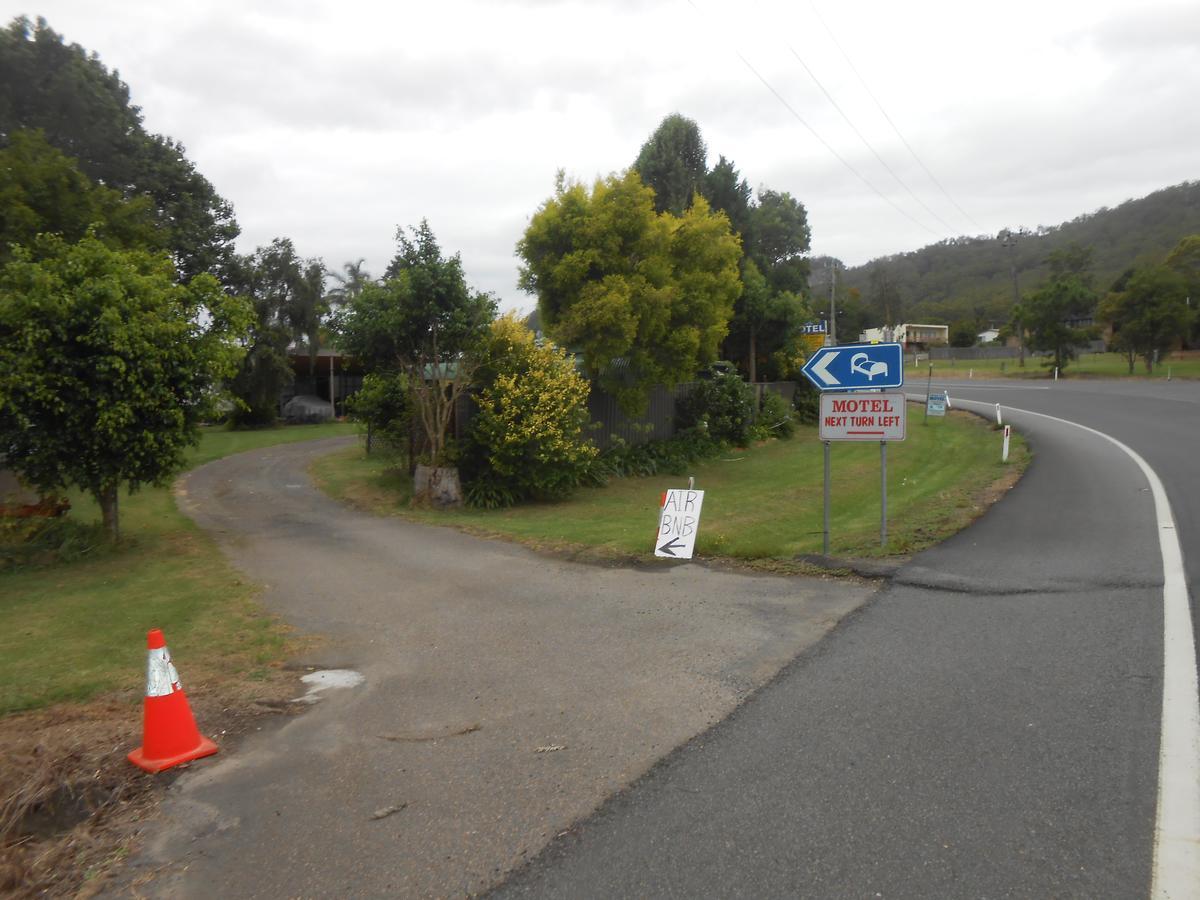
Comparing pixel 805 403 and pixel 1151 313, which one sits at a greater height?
pixel 1151 313

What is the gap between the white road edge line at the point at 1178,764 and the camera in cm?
335

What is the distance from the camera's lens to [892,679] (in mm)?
5617

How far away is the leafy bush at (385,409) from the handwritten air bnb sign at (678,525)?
9589 millimetres

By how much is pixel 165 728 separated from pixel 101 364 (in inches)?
291

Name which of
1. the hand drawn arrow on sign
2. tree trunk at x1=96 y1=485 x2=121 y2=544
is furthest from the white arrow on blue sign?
tree trunk at x1=96 y1=485 x2=121 y2=544

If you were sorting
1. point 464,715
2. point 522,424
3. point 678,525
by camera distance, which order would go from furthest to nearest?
1. point 522,424
2. point 678,525
3. point 464,715

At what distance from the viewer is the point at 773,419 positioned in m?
28.8

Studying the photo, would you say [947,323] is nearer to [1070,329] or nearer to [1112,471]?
[1070,329]

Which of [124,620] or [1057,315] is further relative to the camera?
[1057,315]

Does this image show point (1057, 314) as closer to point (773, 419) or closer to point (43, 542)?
point (773, 419)

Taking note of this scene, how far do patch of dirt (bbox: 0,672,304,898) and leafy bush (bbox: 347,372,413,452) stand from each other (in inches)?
509

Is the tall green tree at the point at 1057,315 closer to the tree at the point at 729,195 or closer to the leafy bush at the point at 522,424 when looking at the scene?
the tree at the point at 729,195

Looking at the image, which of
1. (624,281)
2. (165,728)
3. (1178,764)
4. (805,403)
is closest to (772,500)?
(624,281)

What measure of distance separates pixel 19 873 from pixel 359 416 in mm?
18214
